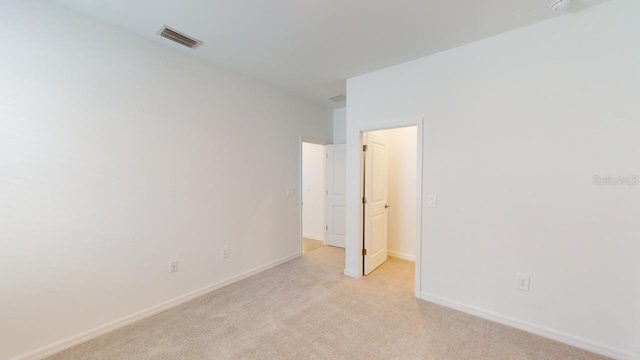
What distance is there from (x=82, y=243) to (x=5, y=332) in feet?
2.20

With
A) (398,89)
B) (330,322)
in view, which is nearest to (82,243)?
(330,322)

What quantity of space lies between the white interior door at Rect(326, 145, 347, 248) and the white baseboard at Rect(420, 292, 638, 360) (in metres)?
2.20

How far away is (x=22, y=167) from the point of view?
5.84 feet

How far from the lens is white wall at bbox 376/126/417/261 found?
13.1 feet

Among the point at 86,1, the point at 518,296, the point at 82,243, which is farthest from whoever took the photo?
the point at 518,296

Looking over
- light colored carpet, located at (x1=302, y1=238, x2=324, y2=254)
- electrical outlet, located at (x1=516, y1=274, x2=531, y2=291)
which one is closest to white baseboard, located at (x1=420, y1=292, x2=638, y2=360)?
electrical outlet, located at (x1=516, y1=274, x2=531, y2=291)

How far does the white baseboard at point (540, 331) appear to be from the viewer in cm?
187

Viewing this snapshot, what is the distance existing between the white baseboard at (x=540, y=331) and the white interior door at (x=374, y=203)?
0.95m

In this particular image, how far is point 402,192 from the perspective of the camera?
13.5ft

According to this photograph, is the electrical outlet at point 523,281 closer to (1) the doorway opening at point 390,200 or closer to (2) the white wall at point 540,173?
(2) the white wall at point 540,173

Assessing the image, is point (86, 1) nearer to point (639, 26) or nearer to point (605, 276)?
point (639, 26)

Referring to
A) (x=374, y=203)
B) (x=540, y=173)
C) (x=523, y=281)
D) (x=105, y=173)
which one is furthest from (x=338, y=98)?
(x=523, y=281)

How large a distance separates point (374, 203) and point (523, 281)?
1757 mm

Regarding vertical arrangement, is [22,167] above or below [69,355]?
above
